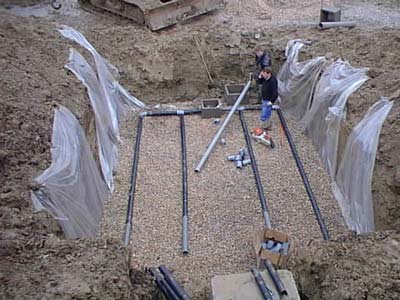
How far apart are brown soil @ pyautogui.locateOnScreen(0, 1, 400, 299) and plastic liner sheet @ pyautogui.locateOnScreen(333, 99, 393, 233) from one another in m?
0.17

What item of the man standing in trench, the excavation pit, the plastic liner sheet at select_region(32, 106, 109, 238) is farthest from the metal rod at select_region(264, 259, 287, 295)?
the excavation pit

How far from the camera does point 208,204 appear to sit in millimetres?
9227

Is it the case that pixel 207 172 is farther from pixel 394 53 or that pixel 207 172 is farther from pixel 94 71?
pixel 394 53

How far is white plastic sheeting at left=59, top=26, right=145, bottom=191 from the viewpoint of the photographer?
33.3 ft

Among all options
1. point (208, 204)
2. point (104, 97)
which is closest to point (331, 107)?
point (208, 204)

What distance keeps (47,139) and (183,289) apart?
3.18 metres

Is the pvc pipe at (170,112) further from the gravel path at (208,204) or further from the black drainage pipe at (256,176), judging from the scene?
the black drainage pipe at (256,176)

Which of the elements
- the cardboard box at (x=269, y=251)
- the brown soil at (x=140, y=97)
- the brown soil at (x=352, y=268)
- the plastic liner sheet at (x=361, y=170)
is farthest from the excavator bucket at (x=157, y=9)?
the brown soil at (x=352, y=268)

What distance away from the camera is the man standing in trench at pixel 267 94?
11255 millimetres

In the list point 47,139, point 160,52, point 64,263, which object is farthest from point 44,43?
point 64,263

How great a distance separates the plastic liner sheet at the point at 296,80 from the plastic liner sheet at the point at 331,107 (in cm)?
42

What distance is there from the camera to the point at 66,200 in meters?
7.28

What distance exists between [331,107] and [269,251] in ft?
12.2

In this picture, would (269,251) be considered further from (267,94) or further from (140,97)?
(140,97)
